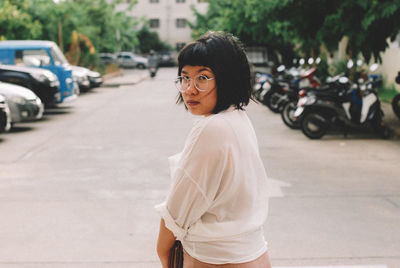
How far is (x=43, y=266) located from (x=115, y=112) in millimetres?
10911

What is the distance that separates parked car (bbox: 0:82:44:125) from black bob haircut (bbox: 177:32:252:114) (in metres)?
10.1

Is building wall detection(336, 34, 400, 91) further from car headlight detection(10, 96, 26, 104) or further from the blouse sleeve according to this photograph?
the blouse sleeve

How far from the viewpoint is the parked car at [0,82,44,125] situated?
1106 cm

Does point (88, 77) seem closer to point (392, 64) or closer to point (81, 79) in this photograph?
point (81, 79)

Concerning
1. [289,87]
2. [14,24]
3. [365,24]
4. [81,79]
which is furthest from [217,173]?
[14,24]

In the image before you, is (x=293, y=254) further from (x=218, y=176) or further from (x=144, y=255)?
(x=218, y=176)

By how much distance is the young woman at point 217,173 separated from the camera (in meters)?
1.64

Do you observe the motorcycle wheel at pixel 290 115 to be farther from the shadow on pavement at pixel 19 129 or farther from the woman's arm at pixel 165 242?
the woman's arm at pixel 165 242

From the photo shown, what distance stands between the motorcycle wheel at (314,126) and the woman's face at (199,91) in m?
8.24

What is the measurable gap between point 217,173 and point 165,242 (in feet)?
1.15

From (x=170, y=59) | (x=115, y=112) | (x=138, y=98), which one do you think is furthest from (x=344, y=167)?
(x=170, y=59)

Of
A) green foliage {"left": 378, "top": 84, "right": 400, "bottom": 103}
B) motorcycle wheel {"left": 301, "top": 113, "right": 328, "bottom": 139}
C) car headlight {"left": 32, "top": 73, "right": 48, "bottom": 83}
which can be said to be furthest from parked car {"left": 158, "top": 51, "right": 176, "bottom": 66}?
motorcycle wheel {"left": 301, "top": 113, "right": 328, "bottom": 139}

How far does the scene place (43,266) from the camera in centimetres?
396

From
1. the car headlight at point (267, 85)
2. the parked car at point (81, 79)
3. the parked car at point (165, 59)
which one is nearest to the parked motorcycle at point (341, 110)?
the car headlight at point (267, 85)
